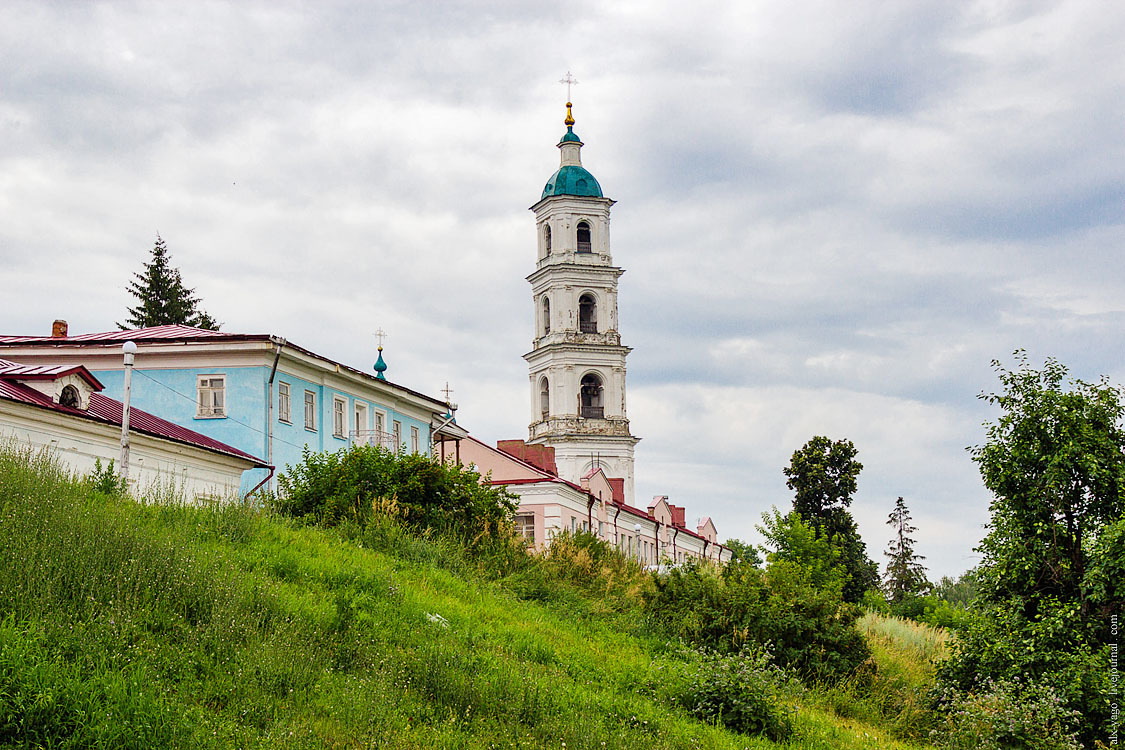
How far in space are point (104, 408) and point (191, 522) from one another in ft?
43.2

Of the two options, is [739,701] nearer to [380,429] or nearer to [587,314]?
[380,429]

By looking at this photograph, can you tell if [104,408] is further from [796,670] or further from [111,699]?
[111,699]

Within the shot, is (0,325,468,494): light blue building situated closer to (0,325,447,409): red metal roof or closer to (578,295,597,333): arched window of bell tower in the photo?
(0,325,447,409): red metal roof

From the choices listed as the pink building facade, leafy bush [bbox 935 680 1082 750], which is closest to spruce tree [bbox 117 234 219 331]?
the pink building facade

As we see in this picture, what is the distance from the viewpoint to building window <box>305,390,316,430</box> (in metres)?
39.7

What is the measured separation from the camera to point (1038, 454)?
22000mm

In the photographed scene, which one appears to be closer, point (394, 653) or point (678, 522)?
point (394, 653)

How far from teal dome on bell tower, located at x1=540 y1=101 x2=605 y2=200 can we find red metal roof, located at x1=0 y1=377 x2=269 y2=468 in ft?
179

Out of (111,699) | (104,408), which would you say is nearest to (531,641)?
(111,699)

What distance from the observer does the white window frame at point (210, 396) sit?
37156 millimetres

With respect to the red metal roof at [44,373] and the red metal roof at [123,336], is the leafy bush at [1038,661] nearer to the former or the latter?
the red metal roof at [44,373]

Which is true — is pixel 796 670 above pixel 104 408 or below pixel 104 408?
below

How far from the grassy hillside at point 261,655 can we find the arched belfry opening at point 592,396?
66728 mm

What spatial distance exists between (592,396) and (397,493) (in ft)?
200
